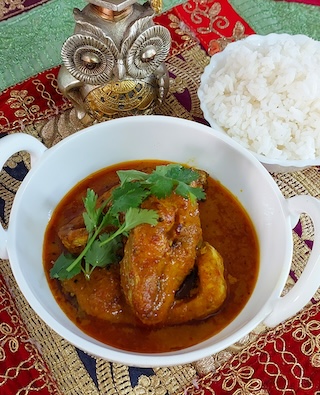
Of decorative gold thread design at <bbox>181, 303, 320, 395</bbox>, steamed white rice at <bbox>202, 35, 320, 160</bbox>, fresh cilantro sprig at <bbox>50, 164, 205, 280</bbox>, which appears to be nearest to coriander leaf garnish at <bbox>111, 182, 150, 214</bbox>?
fresh cilantro sprig at <bbox>50, 164, 205, 280</bbox>

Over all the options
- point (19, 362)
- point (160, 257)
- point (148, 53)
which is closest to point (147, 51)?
point (148, 53)

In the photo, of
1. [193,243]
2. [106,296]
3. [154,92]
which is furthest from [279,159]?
[106,296]

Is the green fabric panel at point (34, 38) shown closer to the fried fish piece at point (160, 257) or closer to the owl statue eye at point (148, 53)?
the owl statue eye at point (148, 53)

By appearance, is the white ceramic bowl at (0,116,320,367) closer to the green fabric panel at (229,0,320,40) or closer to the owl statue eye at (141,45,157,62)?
the owl statue eye at (141,45,157,62)

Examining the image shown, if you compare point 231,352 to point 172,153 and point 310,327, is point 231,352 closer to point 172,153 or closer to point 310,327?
point 310,327

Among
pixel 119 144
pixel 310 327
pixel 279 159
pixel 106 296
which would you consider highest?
pixel 119 144

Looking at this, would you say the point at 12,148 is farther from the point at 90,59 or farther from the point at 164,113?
the point at 164,113

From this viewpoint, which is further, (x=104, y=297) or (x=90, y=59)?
(x=90, y=59)

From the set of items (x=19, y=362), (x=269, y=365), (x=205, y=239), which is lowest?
(x=269, y=365)
